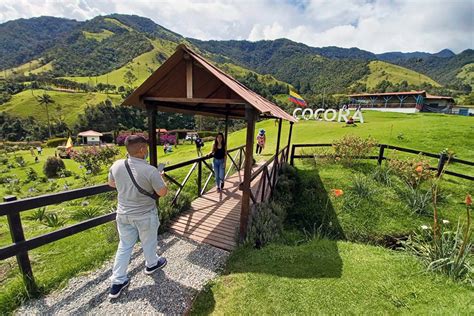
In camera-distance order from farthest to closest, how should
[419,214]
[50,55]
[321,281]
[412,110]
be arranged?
[50,55] < [412,110] < [419,214] < [321,281]

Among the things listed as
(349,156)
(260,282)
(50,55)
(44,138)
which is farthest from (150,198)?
(50,55)

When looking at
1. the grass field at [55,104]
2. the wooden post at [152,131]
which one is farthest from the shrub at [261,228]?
the grass field at [55,104]

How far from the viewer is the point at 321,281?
3.65m

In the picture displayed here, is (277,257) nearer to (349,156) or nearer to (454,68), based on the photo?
(349,156)

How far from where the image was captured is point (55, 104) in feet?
275

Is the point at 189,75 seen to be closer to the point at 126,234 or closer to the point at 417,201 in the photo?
the point at 126,234

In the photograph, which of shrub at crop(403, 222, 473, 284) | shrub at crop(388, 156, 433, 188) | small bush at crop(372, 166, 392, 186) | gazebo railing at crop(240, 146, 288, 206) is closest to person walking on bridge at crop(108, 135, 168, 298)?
gazebo railing at crop(240, 146, 288, 206)

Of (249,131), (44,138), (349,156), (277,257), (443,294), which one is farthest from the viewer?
(44,138)

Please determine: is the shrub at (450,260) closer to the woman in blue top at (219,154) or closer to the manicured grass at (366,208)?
the manicured grass at (366,208)

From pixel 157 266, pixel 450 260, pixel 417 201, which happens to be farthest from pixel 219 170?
pixel 417 201

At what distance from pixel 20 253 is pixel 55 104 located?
337ft

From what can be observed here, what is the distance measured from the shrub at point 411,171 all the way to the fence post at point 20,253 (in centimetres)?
1030

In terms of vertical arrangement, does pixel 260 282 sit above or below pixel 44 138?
above

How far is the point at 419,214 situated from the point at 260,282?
20.8ft
